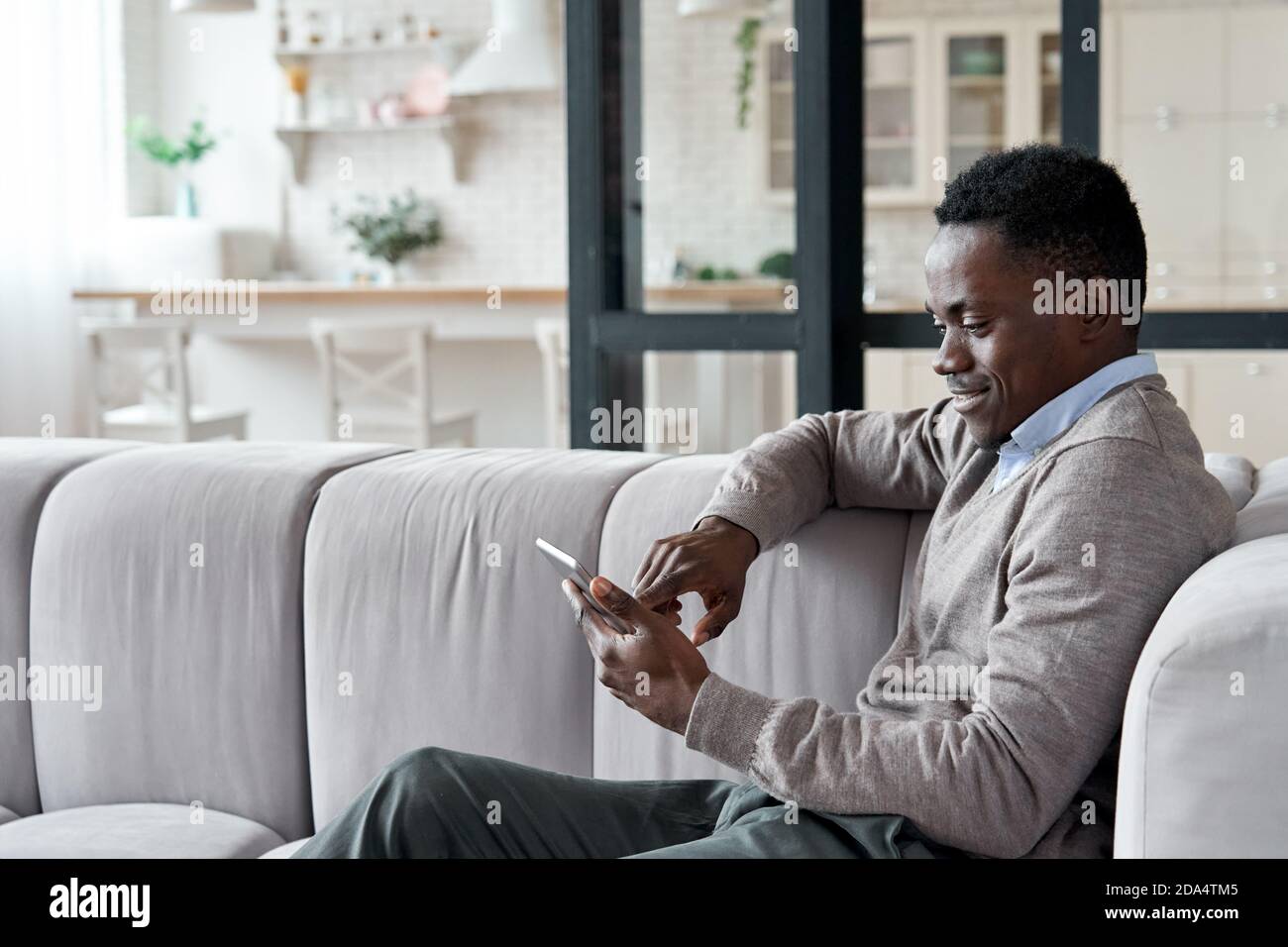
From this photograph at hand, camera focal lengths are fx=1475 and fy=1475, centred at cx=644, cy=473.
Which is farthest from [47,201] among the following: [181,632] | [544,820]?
[544,820]

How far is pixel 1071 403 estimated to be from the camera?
128 centimetres

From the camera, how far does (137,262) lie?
6273 mm

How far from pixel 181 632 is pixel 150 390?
308cm

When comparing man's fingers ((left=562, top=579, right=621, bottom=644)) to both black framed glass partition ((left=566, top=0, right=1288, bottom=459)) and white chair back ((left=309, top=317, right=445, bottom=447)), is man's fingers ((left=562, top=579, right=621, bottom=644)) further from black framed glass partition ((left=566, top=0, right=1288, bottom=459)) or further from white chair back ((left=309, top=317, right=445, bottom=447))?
white chair back ((left=309, top=317, right=445, bottom=447))

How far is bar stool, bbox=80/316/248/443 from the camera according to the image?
4613 mm

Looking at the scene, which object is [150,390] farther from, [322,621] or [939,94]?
[939,94]

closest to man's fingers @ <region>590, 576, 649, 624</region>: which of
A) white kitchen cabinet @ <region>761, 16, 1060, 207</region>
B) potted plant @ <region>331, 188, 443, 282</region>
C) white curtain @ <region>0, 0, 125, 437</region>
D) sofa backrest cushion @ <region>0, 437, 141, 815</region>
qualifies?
sofa backrest cushion @ <region>0, 437, 141, 815</region>

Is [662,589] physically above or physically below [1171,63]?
below

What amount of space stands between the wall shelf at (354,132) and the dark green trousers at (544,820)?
540 cm

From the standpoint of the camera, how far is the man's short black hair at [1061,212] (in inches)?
49.9

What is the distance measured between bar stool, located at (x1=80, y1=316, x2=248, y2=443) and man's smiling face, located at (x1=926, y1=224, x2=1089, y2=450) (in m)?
3.65

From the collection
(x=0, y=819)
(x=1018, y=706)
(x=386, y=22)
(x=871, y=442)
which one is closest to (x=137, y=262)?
(x=386, y=22)

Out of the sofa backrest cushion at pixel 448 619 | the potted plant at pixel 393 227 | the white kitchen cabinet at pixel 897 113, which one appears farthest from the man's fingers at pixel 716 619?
the potted plant at pixel 393 227
